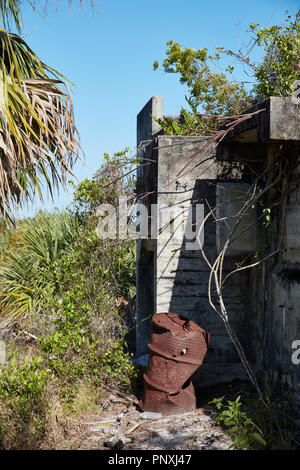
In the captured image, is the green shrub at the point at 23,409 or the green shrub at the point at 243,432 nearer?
the green shrub at the point at 243,432

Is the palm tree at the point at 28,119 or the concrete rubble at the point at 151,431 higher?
the palm tree at the point at 28,119

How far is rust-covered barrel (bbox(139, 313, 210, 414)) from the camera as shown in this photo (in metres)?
5.20

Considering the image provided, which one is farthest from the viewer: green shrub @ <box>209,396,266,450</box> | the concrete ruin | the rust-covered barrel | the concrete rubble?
the concrete ruin

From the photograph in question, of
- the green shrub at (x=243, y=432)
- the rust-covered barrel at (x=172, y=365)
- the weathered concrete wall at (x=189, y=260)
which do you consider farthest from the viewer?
the weathered concrete wall at (x=189, y=260)

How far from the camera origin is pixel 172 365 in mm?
5211

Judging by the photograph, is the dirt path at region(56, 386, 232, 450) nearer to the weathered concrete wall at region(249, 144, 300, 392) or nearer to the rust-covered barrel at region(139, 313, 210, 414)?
the rust-covered barrel at region(139, 313, 210, 414)

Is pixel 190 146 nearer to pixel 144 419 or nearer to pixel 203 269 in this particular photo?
pixel 203 269

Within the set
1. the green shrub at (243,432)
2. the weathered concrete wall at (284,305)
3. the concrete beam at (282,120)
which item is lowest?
the green shrub at (243,432)

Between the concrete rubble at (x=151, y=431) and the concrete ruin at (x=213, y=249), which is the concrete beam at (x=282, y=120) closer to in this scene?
the concrete ruin at (x=213, y=249)

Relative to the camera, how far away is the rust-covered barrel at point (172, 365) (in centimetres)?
520

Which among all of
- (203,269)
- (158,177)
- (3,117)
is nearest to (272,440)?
(203,269)

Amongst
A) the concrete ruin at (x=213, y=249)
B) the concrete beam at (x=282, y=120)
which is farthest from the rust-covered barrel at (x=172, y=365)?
the concrete beam at (x=282, y=120)

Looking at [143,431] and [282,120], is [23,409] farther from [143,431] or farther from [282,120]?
[282,120]

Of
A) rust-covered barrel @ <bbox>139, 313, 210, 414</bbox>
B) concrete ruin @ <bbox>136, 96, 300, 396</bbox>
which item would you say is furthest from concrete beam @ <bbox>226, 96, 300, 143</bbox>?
rust-covered barrel @ <bbox>139, 313, 210, 414</bbox>
